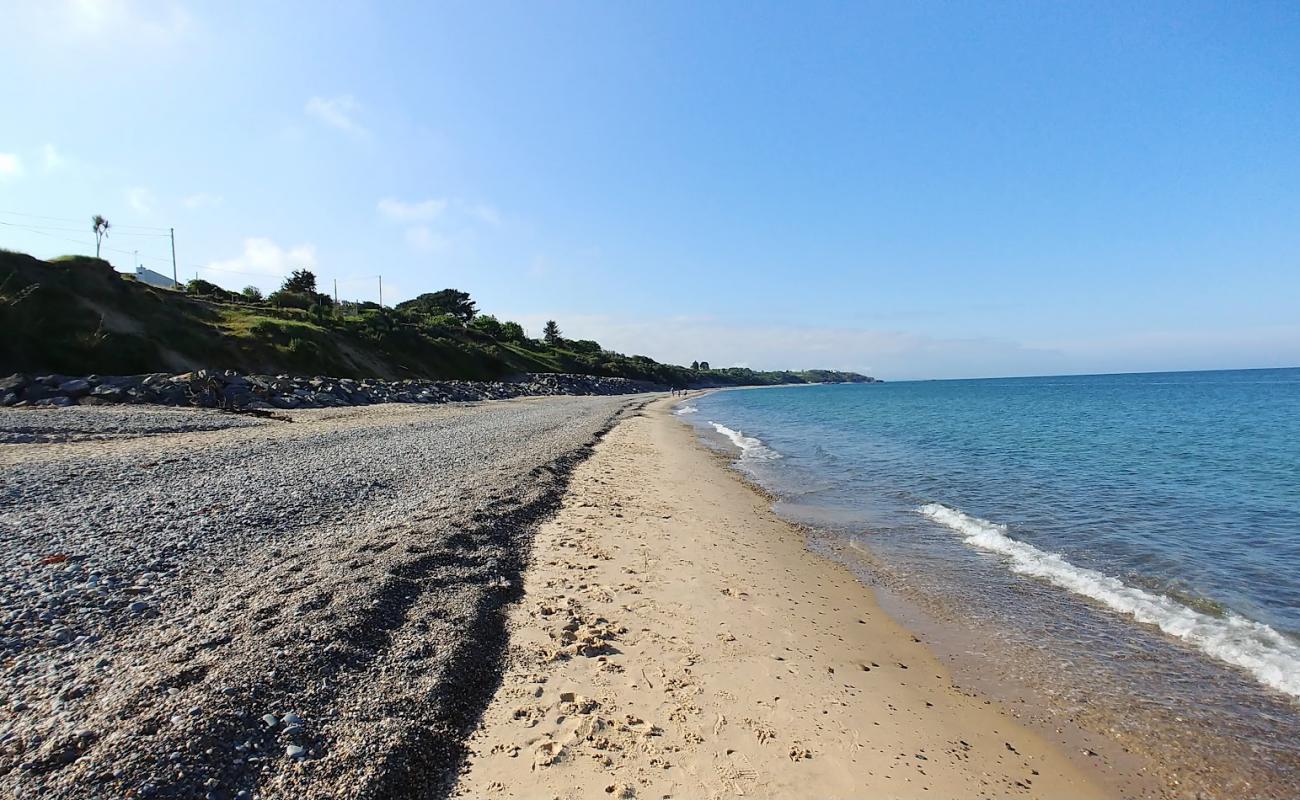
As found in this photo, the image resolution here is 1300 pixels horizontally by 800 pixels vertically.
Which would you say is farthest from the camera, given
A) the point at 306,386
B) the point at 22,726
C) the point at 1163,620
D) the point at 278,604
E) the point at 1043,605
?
the point at 306,386

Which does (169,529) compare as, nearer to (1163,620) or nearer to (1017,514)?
(1163,620)

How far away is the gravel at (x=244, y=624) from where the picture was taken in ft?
11.6

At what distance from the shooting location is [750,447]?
27.2 m

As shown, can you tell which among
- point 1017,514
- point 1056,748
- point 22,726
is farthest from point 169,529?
point 1017,514

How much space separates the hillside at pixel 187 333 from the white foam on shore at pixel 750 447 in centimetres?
3177

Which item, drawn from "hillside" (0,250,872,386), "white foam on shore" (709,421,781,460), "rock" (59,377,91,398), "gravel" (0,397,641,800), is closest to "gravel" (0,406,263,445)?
"rock" (59,377,91,398)

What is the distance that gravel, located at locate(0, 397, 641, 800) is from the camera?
3.53m

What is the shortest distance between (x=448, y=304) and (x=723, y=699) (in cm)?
11523

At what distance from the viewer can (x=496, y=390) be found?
51.9m

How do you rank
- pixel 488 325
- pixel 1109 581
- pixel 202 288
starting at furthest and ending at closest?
pixel 488 325 < pixel 202 288 < pixel 1109 581

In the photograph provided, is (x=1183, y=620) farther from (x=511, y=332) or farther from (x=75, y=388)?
(x=511, y=332)

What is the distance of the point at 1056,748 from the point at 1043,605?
3.73 m

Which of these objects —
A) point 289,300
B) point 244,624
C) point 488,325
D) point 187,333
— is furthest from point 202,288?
point 244,624

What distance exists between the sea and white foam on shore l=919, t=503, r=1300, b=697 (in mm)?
31
